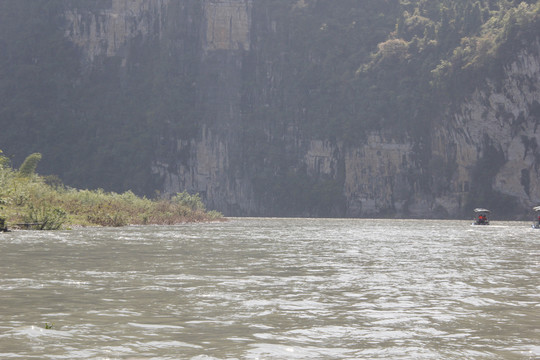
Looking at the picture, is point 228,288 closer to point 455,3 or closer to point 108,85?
point 455,3

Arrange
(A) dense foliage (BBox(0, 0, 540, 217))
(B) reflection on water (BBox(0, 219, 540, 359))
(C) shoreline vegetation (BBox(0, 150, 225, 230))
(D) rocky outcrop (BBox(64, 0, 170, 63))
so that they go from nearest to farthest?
(B) reflection on water (BBox(0, 219, 540, 359)), (C) shoreline vegetation (BBox(0, 150, 225, 230)), (A) dense foliage (BBox(0, 0, 540, 217)), (D) rocky outcrop (BBox(64, 0, 170, 63))

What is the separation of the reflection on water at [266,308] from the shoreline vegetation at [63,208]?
2098cm

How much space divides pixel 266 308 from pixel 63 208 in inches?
1721

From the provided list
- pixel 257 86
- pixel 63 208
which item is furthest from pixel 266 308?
pixel 257 86

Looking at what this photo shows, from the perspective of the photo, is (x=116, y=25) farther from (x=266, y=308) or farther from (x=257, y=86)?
(x=266, y=308)

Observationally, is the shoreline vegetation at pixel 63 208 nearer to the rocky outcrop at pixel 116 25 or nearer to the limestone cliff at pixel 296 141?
the limestone cliff at pixel 296 141

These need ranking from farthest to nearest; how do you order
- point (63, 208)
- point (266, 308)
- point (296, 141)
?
point (296, 141)
point (63, 208)
point (266, 308)

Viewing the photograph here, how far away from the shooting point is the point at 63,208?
53.7 metres

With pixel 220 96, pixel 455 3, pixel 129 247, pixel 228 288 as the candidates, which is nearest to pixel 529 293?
pixel 228 288

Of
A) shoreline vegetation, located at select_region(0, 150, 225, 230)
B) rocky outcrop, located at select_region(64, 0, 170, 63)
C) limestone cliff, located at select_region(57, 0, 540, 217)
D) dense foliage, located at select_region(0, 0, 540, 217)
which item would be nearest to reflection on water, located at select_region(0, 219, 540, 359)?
shoreline vegetation, located at select_region(0, 150, 225, 230)

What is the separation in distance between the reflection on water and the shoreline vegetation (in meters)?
21.0

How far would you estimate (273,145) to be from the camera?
140250 millimetres

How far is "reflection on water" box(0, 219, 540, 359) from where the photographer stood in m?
9.60

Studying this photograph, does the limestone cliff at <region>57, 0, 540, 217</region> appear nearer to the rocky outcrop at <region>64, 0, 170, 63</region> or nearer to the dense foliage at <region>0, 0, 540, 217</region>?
the rocky outcrop at <region>64, 0, 170, 63</region>
